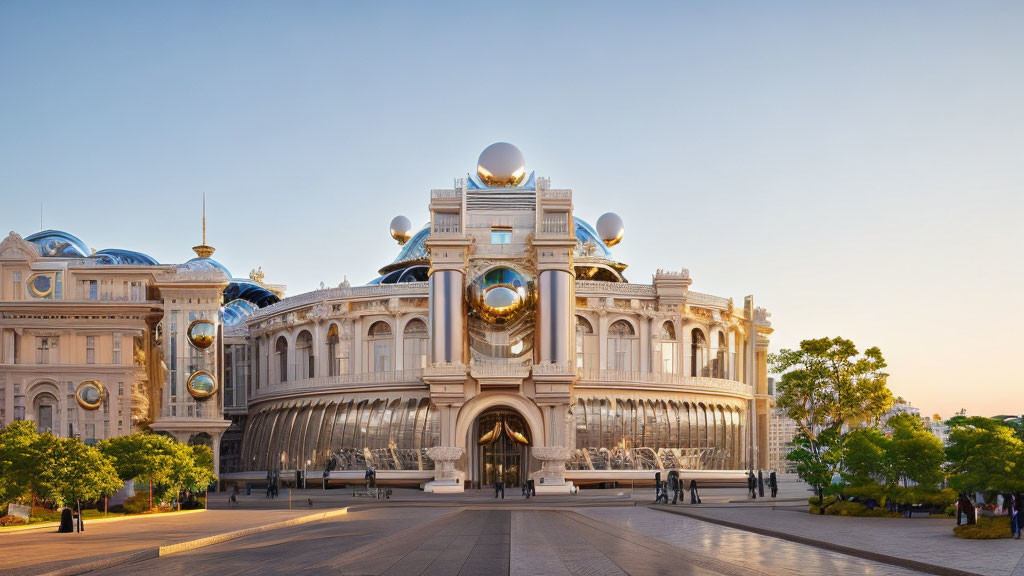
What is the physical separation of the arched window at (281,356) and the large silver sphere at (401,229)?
16000 mm

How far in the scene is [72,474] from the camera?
43156mm

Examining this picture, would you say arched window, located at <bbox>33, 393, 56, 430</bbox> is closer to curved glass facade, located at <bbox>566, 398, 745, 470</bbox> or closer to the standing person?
curved glass facade, located at <bbox>566, 398, 745, 470</bbox>

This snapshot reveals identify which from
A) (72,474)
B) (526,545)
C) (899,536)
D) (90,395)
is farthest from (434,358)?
(899,536)

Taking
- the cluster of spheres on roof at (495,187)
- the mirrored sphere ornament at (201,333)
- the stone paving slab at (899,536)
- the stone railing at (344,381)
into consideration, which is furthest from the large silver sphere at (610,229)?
the stone paving slab at (899,536)

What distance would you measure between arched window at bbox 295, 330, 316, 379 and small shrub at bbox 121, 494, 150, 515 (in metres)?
36.2

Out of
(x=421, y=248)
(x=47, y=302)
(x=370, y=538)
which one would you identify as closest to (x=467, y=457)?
(x=421, y=248)

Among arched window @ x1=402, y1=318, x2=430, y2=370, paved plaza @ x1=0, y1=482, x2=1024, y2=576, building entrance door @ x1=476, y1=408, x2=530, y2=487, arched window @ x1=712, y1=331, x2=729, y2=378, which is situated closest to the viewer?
paved plaza @ x1=0, y1=482, x2=1024, y2=576

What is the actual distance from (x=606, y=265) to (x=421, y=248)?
1514 centimetres

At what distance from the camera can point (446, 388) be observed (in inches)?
2933

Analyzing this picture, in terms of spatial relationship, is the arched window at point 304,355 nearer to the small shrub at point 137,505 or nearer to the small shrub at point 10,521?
the small shrub at point 137,505

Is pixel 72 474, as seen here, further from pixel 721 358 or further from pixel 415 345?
pixel 721 358

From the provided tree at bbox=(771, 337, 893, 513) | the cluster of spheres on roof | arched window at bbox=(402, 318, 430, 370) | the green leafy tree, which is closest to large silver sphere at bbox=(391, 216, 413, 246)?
the cluster of spheres on roof

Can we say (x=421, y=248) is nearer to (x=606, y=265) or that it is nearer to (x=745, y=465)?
(x=606, y=265)

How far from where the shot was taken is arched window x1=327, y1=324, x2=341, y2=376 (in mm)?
87438
